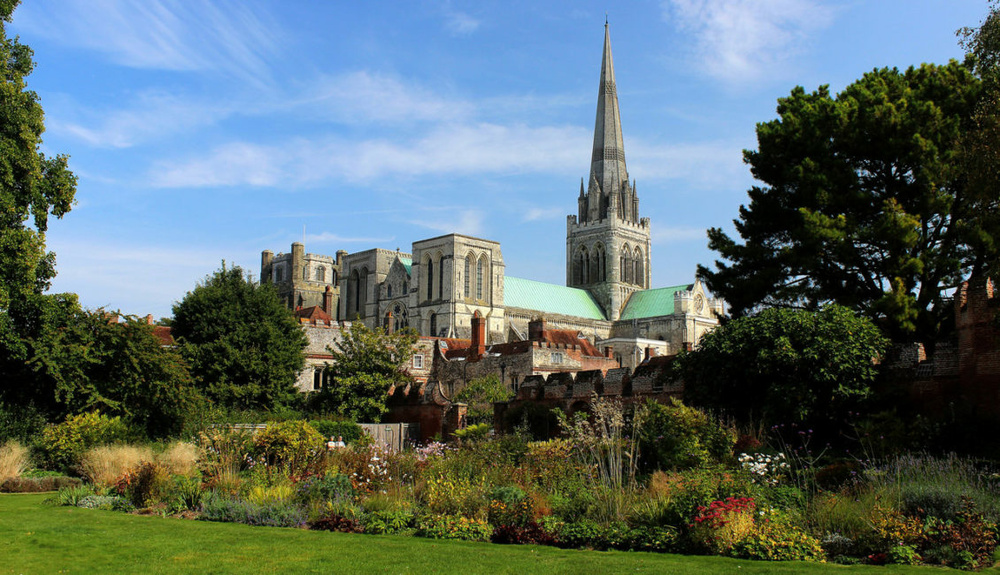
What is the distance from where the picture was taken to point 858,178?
2450 cm

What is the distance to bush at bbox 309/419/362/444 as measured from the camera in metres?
28.9

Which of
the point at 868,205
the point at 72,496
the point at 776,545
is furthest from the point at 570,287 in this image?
the point at 776,545

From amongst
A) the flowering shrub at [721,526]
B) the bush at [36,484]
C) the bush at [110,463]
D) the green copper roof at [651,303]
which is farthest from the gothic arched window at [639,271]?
the flowering shrub at [721,526]

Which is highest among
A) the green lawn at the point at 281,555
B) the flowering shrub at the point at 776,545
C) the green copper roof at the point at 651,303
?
the green copper roof at the point at 651,303

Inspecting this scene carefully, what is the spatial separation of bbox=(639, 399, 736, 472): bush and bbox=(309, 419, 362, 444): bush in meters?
14.2

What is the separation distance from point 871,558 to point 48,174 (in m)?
24.4

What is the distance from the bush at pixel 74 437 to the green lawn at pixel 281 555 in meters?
9.35

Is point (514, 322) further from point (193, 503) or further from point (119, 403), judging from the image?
point (193, 503)

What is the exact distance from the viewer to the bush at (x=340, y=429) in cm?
2891

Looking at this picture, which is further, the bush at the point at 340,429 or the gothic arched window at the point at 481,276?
the gothic arched window at the point at 481,276

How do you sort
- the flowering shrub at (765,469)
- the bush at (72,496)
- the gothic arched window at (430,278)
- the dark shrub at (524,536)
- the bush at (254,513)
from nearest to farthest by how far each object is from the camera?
the dark shrub at (524,536), the bush at (254,513), the flowering shrub at (765,469), the bush at (72,496), the gothic arched window at (430,278)

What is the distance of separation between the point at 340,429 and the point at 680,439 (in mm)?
15837

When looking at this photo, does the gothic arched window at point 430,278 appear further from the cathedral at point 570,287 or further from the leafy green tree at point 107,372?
the leafy green tree at point 107,372

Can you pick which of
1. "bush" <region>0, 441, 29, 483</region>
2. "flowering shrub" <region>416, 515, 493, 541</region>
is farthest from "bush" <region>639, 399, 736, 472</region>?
"bush" <region>0, 441, 29, 483</region>
